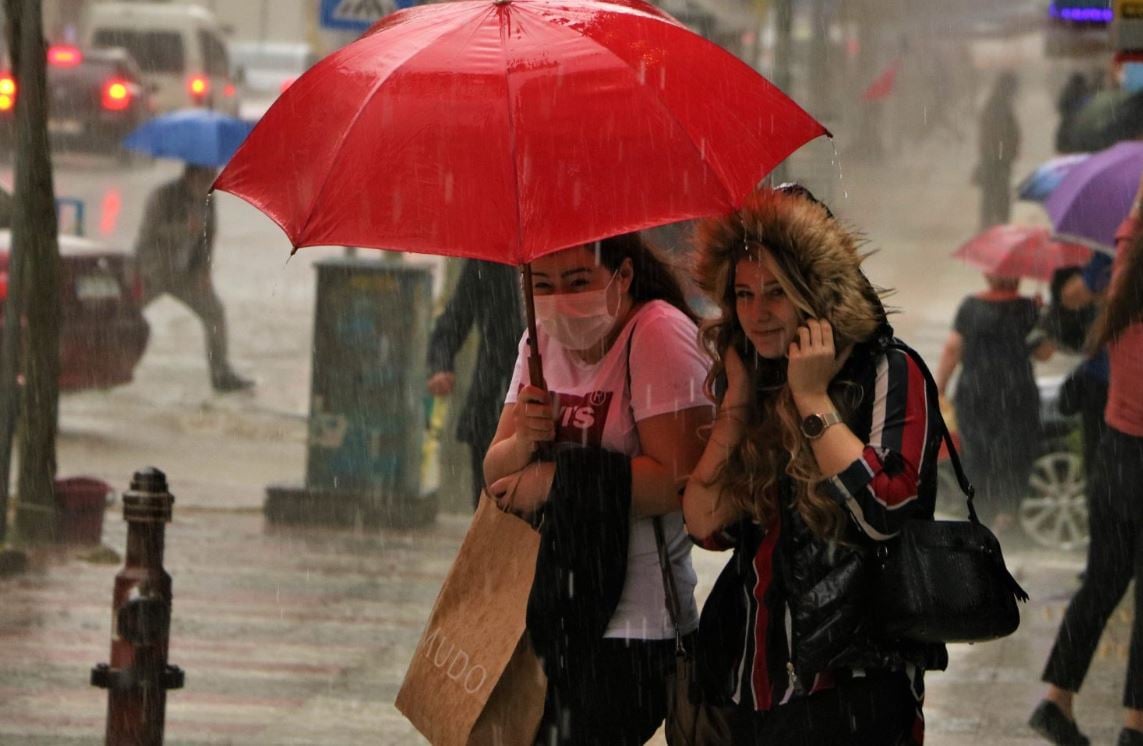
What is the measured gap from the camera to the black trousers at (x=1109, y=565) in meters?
6.52

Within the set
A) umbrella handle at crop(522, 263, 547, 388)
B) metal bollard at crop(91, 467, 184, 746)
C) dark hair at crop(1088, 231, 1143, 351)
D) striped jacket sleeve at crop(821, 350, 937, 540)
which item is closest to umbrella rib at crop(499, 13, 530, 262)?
umbrella handle at crop(522, 263, 547, 388)

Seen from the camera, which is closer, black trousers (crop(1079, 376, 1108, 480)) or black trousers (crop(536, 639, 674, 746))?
black trousers (crop(536, 639, 674, 746))

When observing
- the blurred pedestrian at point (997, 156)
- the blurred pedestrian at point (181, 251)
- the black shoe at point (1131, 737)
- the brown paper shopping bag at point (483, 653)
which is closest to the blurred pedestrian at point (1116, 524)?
the black shoe at point (1131, 737)

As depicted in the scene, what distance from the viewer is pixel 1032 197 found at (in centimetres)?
1201

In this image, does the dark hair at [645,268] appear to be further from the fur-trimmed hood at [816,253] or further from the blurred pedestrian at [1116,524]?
the blurred pedestrian at [1116,524]

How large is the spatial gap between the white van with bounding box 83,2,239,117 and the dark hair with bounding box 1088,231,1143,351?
95.2 feet

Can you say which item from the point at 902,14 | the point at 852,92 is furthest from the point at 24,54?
the point at 902,14

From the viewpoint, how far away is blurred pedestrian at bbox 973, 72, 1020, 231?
27.6 metres

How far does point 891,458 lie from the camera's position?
3.73 meters

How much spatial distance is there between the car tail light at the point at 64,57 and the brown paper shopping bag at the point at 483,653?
3000cm

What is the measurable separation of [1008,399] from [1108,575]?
439cm

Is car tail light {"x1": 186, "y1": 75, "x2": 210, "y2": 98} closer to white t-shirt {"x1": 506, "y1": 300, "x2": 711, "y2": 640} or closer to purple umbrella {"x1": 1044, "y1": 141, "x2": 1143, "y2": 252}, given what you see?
purple umbrella {"x1": 1044, "y1": 141, "x2": 1143, "y2": 252}

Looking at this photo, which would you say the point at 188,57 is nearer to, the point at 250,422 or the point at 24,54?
the point at 250,422

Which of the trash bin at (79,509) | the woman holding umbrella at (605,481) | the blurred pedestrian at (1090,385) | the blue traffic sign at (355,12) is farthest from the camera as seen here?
the blue traffic sign at (355,12)
